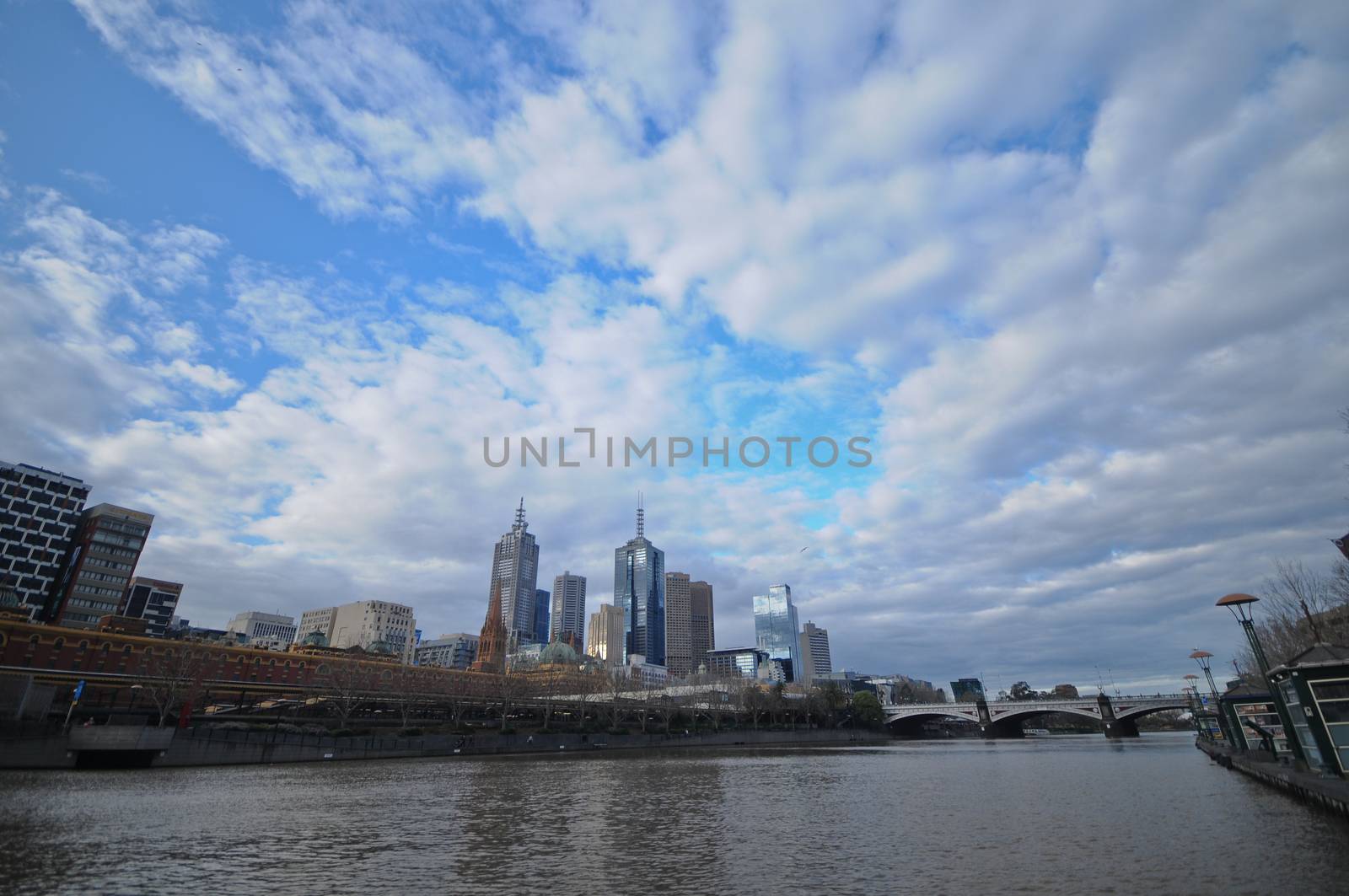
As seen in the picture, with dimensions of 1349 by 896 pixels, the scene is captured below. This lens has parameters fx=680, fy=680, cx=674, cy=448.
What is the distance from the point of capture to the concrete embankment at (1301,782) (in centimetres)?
2661

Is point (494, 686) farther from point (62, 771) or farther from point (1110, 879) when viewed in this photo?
point (1110, 879)

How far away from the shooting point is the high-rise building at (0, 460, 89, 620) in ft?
468

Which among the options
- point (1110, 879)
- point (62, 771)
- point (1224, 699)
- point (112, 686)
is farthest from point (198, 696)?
point (1224, 699)

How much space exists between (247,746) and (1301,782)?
83.3 metres

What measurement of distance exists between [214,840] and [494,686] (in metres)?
164

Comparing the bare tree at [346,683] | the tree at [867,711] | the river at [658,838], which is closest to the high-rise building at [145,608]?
the bare tree at [346,683]

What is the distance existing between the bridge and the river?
14077 centimetres

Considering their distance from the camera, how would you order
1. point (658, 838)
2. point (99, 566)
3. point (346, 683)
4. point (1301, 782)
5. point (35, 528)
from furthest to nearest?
point (99, 566), point (35, 528), point (346, 683), point (1301, 782), point (658, 838)

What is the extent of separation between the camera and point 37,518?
14750 cm

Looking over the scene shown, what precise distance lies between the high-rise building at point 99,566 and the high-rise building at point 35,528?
2.71 m

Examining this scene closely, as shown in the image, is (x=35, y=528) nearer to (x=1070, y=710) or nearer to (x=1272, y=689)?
(x=1272, y=689)

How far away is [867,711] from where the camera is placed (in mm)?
188625

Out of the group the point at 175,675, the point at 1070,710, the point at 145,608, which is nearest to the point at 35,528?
the point at 145,608

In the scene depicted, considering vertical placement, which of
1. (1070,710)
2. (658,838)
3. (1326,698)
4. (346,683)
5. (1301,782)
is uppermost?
(346,683)
